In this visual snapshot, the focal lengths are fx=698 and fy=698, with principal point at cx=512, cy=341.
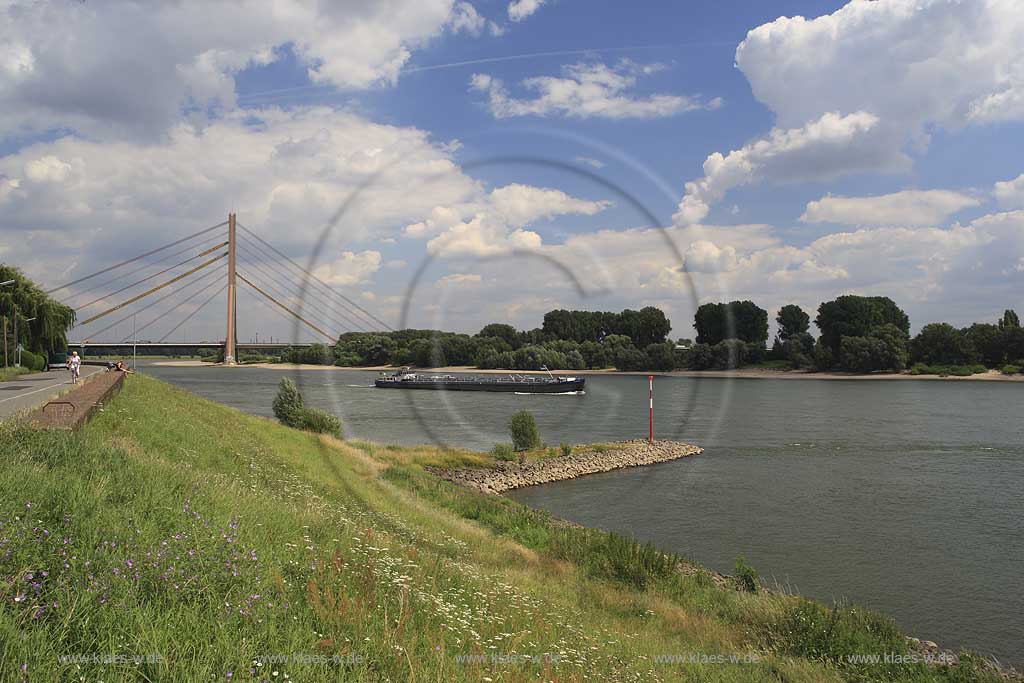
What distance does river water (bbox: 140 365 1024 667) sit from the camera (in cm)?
1689

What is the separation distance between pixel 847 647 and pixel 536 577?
475 centimetres

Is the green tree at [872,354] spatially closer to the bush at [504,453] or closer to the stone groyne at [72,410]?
the bush at [504,453]

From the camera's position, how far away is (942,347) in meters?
104

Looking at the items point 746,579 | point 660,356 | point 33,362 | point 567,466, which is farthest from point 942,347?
point 33,362

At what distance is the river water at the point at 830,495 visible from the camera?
1689cm

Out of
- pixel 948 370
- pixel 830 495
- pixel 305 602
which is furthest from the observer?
pixel 948 370

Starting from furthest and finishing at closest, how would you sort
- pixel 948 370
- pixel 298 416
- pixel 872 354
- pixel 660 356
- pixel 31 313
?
pixel 872 354 → pixel 948 370 → pixel 31 313 → pixel 660 356 → pixel 298 416

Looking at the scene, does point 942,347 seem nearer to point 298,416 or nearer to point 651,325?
point 651,325

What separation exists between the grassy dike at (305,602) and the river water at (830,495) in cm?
481

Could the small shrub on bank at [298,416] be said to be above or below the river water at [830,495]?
above

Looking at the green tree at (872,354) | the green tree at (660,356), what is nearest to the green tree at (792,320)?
the green tree at (872,354)

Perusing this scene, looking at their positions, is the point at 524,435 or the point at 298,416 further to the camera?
the point at 524,435

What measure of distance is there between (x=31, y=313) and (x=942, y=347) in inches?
4405

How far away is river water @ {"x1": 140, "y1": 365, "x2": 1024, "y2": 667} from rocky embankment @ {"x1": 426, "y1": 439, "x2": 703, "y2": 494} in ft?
3.12
